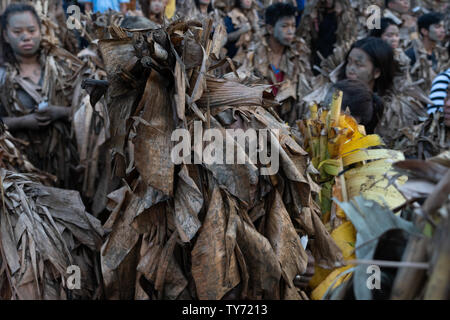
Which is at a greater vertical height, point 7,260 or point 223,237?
point 223,237

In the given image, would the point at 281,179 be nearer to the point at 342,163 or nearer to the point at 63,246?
the point at 342,163

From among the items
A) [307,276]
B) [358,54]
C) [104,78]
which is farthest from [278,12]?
[307,276]

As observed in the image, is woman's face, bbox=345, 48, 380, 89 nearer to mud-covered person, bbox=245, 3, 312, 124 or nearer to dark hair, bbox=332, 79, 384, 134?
mud-covered person, bbox=245, 3, 312, 124

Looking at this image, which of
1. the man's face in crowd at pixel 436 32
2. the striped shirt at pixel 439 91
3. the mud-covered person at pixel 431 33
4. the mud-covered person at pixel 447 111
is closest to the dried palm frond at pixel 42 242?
the mud-covered person at pixel 447 111

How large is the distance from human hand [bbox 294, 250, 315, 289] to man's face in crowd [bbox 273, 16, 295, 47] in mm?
3043

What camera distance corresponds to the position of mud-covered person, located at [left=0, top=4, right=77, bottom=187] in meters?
3.59

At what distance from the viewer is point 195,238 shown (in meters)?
1.74

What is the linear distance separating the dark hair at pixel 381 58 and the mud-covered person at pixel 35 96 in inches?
80.3

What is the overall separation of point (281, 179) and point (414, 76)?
461 cm

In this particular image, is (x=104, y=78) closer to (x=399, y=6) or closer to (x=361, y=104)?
(x=361, y=104)

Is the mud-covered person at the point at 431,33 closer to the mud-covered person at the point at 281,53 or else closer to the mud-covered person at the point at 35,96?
the mud-covered person at the point at 281,53

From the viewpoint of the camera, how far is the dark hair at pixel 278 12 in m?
4.72

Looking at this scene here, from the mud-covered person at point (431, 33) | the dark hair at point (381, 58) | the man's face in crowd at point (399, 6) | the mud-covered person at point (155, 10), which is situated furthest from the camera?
the man's face in crowd at point (399, 6)

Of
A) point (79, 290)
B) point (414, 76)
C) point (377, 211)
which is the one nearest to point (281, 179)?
point (377, 211)
